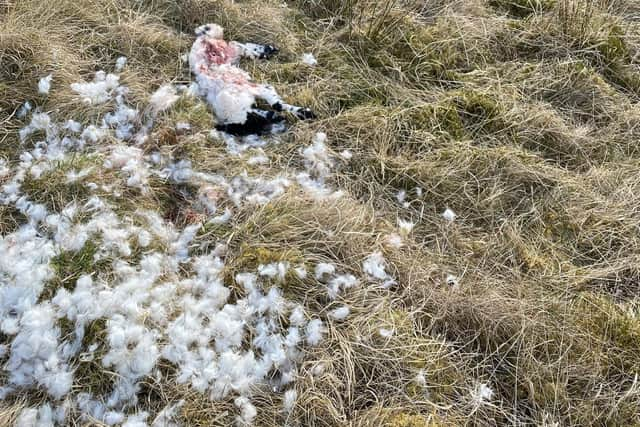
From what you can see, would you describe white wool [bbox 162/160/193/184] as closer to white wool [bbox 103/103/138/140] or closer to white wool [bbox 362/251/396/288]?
white wool [bbox 103/103/138/140]

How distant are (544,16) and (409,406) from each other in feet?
9.71

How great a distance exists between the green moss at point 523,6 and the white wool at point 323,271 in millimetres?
2562

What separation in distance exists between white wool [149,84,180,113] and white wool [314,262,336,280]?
1369 millimetres

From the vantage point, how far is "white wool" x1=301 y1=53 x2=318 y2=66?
3635 millimetres

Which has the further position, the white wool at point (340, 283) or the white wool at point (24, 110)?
the white wool at point (24, 110)

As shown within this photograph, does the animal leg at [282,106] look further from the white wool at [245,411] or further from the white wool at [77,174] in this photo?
the white wool at [245,411]

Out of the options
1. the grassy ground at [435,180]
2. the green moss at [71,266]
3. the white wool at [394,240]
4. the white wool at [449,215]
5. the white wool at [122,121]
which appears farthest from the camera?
the white wool at [122,121]

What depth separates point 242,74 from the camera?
3480 mm

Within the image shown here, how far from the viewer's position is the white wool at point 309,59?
3635 millimetres

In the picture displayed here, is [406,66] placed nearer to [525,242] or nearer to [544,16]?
[544,16]

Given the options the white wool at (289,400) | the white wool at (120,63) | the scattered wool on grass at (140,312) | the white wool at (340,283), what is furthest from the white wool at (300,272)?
the white wool at (120,63)

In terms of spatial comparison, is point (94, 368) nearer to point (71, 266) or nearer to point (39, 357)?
point (39, 357)

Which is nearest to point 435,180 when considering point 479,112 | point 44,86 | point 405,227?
point 405,227

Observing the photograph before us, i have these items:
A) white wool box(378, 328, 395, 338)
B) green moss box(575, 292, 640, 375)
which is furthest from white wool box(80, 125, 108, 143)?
green moss box(575, 292, 640, 375)
